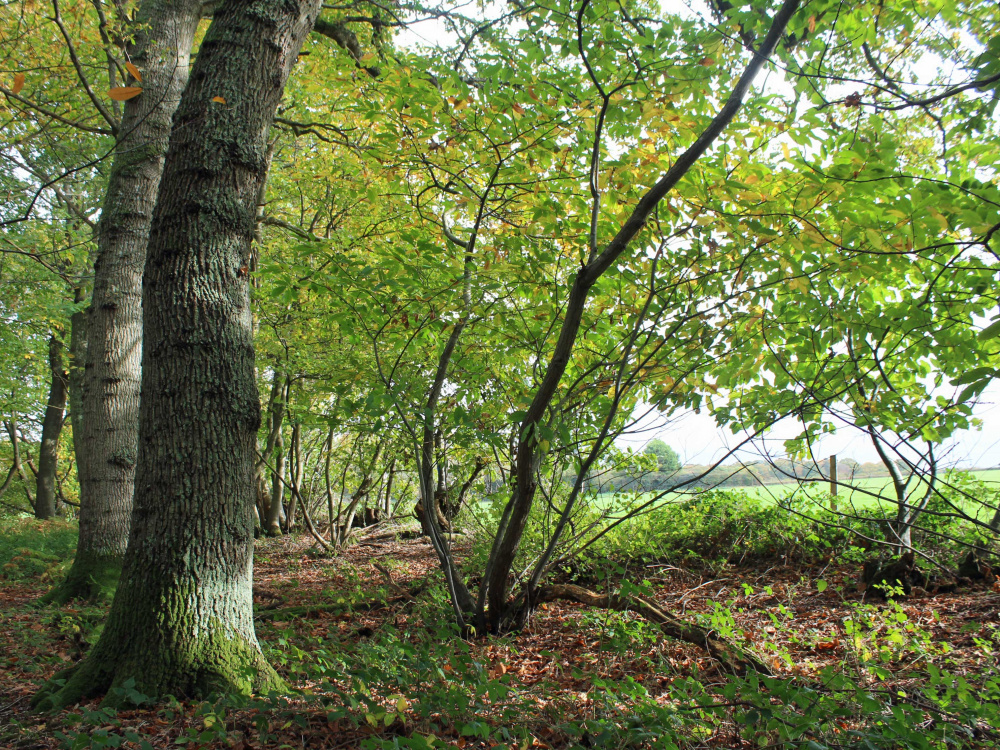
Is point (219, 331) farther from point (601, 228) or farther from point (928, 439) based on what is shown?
point (928, 439)

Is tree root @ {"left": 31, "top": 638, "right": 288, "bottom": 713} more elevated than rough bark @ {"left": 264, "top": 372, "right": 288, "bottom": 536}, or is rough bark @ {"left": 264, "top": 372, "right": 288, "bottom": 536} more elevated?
rough bark @ {"left": 264, "top": 372, "right": 288, "bottom": 536}

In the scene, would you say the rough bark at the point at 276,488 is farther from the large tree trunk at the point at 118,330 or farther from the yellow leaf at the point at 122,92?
the yellow leaf at the point at 122,92

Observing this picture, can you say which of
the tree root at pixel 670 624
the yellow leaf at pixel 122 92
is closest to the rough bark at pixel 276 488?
the tree root at pixel 670 624

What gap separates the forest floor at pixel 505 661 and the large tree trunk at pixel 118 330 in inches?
28.1

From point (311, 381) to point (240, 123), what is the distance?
5737mm

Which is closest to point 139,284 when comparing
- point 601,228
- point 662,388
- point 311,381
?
point 311,381

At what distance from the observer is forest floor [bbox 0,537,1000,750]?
2.17 meters

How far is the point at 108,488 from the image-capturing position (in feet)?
15.4

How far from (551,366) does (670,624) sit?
7.17ft

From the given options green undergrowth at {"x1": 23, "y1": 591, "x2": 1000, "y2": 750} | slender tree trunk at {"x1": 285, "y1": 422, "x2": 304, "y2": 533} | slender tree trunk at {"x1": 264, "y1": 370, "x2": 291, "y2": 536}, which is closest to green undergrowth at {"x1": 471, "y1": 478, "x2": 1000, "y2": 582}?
green undergrowth at {"x1": 23, "y1": 591, "x2": 1000, "y2": 750}

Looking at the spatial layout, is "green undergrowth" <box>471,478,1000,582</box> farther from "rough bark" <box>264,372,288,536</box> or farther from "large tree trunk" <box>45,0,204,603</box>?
"rough bark" <box>264,372,288,536</box>

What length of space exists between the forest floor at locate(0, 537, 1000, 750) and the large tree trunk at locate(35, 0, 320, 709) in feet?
0.68

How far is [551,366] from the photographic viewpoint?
2893 millimetres

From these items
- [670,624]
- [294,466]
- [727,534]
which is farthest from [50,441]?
[670,624]
